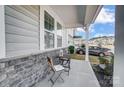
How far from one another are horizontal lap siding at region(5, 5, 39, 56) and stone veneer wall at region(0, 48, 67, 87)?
176mm

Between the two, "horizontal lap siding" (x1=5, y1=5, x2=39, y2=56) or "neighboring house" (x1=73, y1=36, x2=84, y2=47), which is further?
"neighboring house" (x1=73, y1=36, x2=84, y2=47)

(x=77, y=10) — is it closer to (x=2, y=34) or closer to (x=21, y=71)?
(x=21, y=71)

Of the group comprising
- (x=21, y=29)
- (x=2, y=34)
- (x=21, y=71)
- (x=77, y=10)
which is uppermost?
(x=77, y=10)

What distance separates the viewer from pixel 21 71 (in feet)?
9.27

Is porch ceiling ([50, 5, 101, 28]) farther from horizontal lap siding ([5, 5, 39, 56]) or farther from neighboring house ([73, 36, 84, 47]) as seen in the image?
neighboring house ([73, 36, 84, 47])

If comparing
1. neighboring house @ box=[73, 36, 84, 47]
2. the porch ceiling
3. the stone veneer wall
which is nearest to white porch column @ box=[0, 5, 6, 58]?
the stone veneer wall

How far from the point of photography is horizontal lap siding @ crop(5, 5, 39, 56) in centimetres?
243

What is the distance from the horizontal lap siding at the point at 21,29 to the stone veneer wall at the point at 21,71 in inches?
6.9

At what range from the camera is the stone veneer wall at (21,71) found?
87.3 inches

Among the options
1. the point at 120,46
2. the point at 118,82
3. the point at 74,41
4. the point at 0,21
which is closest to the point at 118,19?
the point at 120,46

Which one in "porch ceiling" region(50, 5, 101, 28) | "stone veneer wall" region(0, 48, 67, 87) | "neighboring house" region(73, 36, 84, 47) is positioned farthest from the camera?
"neighboring house" region(73, 36, 84, 47)

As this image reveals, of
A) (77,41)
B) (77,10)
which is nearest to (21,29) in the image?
(77,10)

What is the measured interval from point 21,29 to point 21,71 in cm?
93

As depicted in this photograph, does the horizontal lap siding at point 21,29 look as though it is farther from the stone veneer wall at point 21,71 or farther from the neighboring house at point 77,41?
the neighboring house at point 77,41
